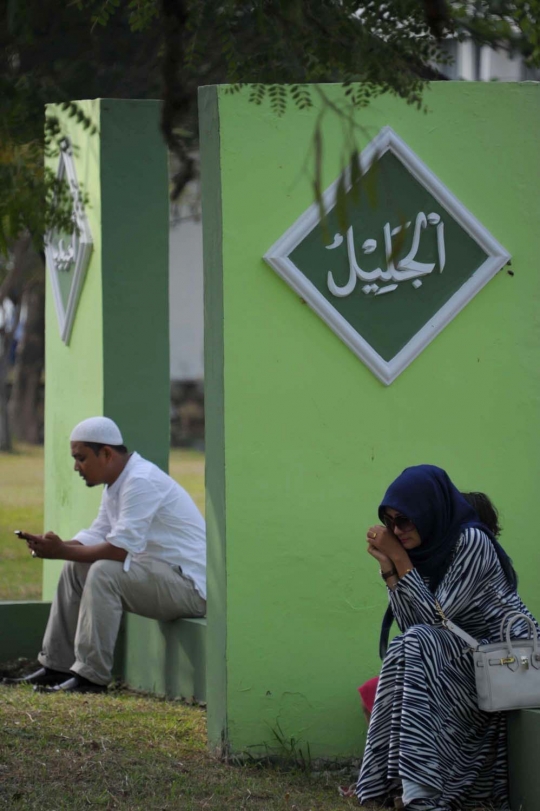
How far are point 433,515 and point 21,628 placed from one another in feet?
11.9

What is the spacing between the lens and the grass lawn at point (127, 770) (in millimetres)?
4484

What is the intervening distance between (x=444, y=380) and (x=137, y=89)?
383cm

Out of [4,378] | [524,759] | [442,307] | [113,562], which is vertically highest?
[4,378]

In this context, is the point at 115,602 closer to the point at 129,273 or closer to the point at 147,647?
the point at 147,647

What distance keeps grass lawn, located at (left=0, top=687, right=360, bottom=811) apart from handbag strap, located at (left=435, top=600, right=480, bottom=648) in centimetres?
68

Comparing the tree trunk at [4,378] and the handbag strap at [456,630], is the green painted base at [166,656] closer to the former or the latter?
the handbag strap at [456,630]

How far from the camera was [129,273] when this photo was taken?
7.37m

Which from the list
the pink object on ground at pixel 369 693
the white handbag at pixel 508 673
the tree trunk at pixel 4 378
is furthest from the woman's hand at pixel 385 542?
the tree trunk at pixel 4 378

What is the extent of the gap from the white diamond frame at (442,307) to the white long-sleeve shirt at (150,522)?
1870mm

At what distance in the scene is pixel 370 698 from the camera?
4.91 metres

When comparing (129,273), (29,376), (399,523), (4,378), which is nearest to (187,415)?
(29,376)

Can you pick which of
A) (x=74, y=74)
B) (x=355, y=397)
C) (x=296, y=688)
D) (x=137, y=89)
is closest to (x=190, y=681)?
(x=296, y=688)

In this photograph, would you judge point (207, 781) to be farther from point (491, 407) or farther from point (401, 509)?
point (491, 407)

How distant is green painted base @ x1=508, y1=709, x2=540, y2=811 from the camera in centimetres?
443
